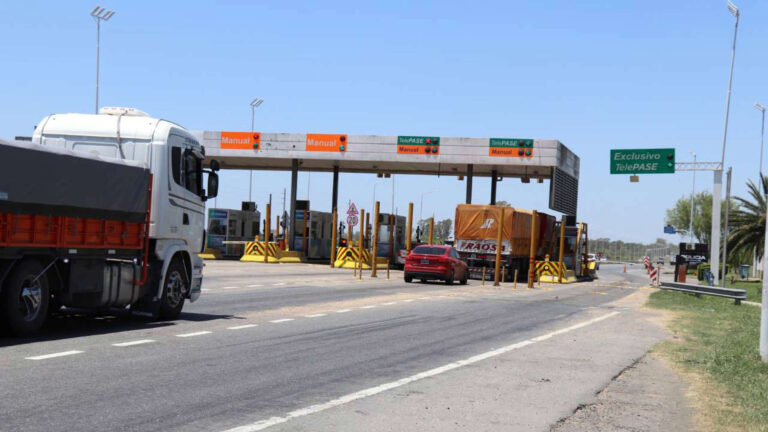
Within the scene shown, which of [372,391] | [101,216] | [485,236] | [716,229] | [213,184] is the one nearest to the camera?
[372,391]

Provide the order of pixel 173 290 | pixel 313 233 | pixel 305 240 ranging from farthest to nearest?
pixel 313 233 → pixel 305 240 → pixel 173 290

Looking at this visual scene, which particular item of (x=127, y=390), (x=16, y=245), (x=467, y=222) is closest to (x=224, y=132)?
(x=467, y=222)

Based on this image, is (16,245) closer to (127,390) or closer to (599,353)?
(127,390)

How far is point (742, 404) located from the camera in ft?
27.5

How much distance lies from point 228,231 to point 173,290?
1464 inches

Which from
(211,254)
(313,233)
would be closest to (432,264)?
(211,254)

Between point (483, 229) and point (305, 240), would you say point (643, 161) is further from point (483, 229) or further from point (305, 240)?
point (305, 240)

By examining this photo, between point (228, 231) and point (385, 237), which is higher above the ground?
point (385, 237)

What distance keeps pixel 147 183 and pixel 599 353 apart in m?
7.45

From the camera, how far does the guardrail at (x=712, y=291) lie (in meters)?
27.2

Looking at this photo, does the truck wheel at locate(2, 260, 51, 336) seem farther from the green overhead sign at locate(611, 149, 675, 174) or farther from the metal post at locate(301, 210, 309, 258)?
the metal post at locate(301, 210, 309, 258)

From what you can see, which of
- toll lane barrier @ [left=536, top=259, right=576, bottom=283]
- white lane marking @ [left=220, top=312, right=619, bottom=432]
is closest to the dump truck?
toll lane barrier @ [left=536, top=259, right=576, bottom=283]

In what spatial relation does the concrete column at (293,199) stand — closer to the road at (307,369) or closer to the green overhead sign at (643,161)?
the green overhead sign at (643,161)

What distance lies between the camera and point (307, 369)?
9.51 metres
